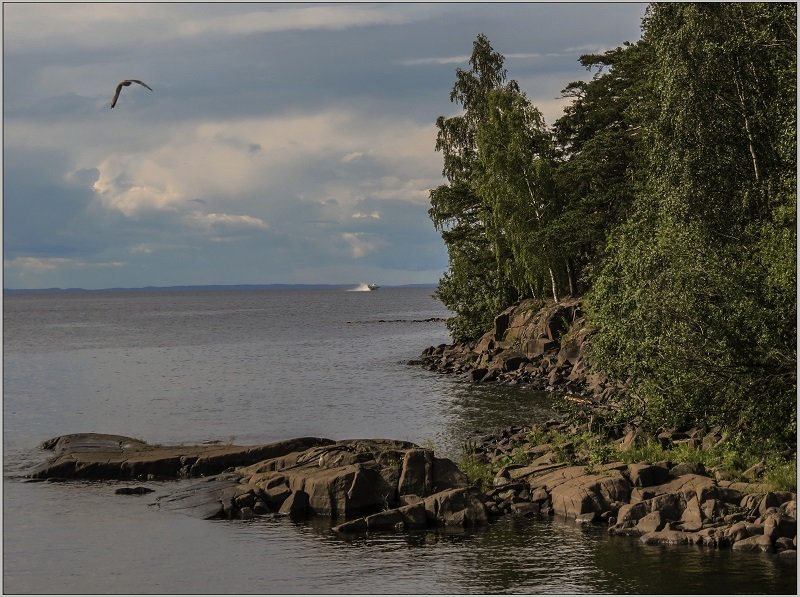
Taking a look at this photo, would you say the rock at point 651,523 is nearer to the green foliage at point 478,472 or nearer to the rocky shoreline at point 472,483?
the rocky shoreline at point 472,483

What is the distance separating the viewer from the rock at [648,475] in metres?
26.5

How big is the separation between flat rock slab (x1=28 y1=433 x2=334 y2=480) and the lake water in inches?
40.1

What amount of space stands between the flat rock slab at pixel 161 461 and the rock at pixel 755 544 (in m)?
16.2

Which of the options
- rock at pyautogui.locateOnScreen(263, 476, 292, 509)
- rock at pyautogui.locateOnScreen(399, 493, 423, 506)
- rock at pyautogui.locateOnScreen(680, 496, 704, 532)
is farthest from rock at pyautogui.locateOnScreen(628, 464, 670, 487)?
rock at pyautogui.locateOnScreen(263, 476, 292, 509)

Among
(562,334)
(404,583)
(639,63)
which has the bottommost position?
(404,583)

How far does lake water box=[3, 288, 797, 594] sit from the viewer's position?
72.6 ft

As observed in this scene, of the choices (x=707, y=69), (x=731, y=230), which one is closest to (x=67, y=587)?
(x=731, y=230)

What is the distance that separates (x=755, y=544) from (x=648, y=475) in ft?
14.2

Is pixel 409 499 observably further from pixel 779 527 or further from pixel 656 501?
pixel 779 527

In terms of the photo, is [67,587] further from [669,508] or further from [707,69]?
[707,69]

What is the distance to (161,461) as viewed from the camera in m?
35.0

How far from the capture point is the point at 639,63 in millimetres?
54031

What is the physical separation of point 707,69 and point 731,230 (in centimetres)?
457

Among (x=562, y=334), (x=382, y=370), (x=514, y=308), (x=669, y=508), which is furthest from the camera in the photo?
(x=382, y=370)
